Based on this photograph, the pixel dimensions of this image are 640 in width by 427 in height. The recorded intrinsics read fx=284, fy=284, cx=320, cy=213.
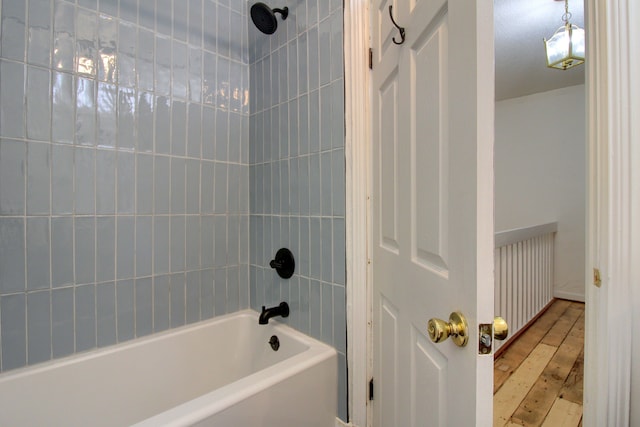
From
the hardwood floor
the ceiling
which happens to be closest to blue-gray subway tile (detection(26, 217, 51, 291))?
the hardwood floor

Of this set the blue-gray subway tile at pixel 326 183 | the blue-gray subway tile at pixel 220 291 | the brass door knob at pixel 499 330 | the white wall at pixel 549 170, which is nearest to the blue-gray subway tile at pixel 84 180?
the blue-gray subway tile at pixel 220 291

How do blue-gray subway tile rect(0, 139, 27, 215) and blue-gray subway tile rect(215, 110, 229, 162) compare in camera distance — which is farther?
blue-gray subway tile rect(215, 110, 229, 162)

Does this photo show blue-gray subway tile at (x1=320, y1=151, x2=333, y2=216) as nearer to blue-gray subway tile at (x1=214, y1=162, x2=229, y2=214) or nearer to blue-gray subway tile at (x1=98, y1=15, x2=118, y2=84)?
blue-gray subway tile at (x1=214, y1=162, x2=229, y2=214)

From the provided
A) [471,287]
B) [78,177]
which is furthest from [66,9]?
[471,287]

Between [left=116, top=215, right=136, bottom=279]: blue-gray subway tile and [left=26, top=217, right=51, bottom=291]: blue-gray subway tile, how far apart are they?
0.23 m

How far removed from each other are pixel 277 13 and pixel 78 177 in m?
1.24

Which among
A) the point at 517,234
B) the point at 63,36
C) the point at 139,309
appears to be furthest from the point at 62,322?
the point at 517,234

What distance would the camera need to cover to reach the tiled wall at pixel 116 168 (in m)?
1.09

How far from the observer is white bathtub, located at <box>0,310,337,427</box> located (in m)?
0.94

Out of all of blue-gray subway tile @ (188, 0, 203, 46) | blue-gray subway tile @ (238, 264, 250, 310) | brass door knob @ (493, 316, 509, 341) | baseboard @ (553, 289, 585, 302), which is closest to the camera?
→ brass door knob @ (493, 316, 509, 341)

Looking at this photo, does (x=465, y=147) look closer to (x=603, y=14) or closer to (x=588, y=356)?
(x=603, y=14)

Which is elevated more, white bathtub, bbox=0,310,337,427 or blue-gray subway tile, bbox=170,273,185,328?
blue-gray subway tile, bbox=170,273,185,328

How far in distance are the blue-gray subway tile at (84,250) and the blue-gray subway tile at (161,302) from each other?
0.85 ft

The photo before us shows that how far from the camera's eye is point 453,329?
1.84 ft
